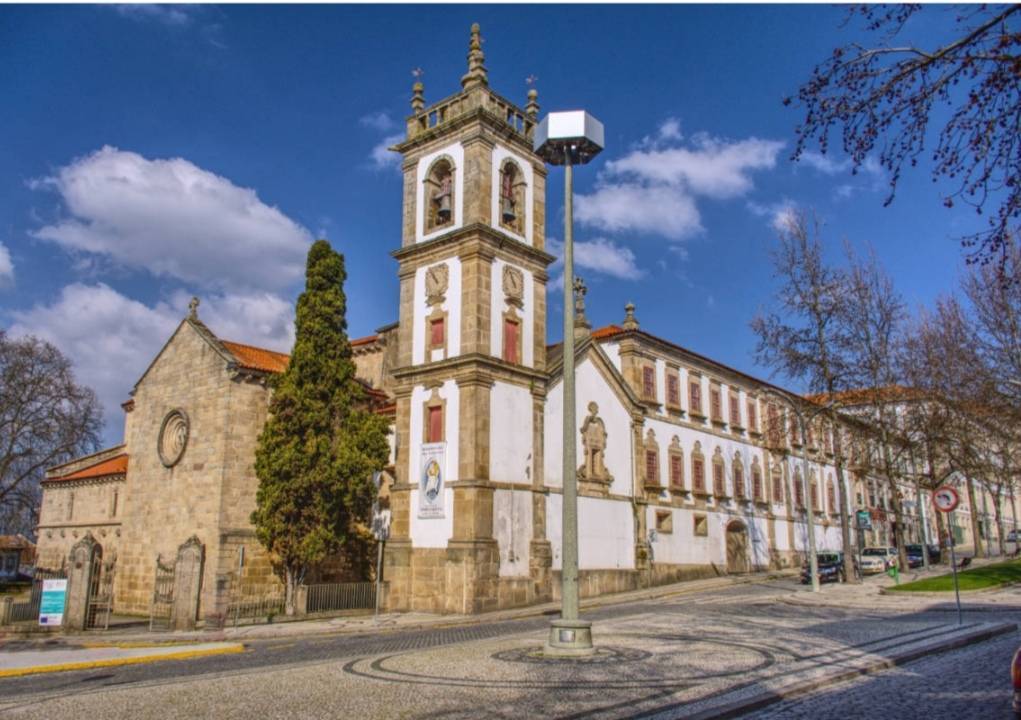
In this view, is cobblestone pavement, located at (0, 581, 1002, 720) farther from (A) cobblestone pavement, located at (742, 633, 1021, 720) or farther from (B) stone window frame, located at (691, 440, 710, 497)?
(B) stone window frame, located at (691, 440, 710, 497)

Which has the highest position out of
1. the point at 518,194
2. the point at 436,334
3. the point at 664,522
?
the point at 518,194

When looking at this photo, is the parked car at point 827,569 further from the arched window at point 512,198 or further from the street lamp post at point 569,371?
the street lamp post at point 569,371

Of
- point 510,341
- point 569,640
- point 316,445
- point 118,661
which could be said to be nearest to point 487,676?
→ point 569,640

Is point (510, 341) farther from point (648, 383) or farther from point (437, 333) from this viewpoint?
point (648, 383)

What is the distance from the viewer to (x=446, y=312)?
3023 centimetres

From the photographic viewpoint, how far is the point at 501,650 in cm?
1412

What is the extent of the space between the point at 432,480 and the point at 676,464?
16144 mm

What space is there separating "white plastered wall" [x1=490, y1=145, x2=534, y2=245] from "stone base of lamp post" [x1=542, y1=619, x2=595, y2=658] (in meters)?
20.1

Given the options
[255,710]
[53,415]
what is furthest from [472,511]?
[53,415]

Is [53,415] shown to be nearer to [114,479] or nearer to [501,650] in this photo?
[114,479]

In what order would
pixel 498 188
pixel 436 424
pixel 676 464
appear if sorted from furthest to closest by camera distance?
pixel 676 464
pixel 498 188
pixel 436 424

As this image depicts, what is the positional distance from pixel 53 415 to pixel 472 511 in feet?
94.6

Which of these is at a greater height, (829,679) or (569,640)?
(569,640)

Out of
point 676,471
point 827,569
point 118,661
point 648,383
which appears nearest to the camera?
point 118,661
